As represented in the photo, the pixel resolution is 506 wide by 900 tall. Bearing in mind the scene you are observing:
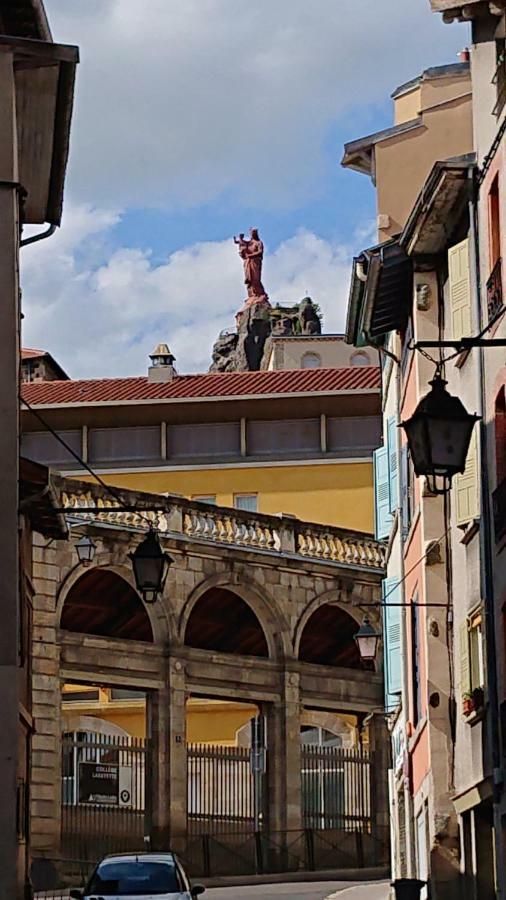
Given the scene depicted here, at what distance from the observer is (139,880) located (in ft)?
76.1

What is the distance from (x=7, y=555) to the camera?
19.9 m

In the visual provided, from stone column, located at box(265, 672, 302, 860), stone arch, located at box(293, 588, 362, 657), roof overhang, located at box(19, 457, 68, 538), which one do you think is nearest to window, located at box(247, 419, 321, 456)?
stone arch, located at box(293, 588, 362, 657)

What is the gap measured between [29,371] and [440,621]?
143ft

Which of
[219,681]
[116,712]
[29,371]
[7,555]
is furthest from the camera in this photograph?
[29,371]

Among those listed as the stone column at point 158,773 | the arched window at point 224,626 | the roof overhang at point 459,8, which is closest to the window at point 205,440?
the arched window at point 224,626

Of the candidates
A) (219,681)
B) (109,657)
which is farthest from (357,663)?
(109,657)

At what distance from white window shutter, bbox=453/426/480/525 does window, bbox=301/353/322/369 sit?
57079 millimetres

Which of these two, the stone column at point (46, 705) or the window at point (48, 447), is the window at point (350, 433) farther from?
the stone column at point (46, 705)

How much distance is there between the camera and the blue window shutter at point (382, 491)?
3341 centimetres

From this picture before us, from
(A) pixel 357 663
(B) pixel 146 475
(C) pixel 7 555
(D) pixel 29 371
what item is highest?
(D) pixel 29 371

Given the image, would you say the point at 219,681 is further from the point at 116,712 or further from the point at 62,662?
the point at 116,712

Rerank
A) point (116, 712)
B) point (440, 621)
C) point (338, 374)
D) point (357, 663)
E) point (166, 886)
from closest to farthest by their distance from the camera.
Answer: point (166, 886) → point (440, 621) → point (357, 663) → point (116, 712) → point (338, 374)

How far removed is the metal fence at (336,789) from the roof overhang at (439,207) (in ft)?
67.6

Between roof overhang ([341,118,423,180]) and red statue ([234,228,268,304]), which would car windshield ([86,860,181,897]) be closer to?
roof overhang ([341,118,423,180])
